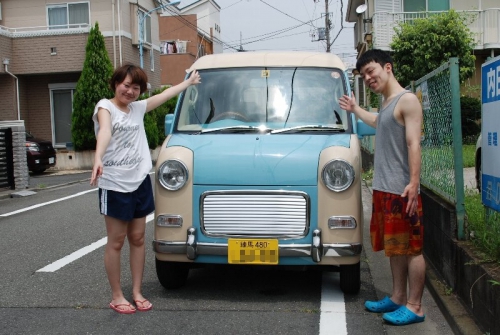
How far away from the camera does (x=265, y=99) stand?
5492 mm

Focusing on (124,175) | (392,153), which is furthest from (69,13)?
(392,153)

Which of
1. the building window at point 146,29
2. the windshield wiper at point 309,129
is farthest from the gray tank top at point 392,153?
the building window at point 146,29

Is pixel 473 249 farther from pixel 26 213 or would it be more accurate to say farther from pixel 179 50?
pixel 179 50

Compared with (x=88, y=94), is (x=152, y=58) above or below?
above

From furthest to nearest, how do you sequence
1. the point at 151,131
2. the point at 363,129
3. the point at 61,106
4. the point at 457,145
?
the point at 61,106 → the point at 151,131 → the point at 363,129 → the point at 457,145

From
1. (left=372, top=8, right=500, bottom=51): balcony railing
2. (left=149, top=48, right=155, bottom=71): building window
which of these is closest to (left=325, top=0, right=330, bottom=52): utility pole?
(left=149, top=48, right=155, bottom=71): building window

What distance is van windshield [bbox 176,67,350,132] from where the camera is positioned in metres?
5.37

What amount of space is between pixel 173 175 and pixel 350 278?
1614mm

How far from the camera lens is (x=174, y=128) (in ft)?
18.0

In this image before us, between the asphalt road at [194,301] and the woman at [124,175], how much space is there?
334 mm

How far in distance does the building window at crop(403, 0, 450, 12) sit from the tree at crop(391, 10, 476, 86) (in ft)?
10.4

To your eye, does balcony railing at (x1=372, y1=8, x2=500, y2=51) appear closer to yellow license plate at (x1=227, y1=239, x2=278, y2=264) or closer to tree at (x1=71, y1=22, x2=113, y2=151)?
tree at (x1=71, y1=22, x2=113, y2=151)

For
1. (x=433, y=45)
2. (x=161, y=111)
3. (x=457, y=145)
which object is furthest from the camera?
(x=161, y=111)

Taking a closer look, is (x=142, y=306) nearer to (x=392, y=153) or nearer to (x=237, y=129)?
(x=237, y=129)
